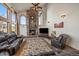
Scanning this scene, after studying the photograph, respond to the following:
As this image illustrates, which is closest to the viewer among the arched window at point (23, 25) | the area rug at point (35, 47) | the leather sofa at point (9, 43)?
the leather sofa at point (9, 43)

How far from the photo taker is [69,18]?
283cm

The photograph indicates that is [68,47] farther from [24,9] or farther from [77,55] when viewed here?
[24,9]

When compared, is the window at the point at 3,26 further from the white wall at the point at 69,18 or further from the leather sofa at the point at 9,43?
the white wall at the point at 69,18

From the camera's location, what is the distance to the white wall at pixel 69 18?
2764 millimetres

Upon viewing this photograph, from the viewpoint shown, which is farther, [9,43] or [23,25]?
[23,25]

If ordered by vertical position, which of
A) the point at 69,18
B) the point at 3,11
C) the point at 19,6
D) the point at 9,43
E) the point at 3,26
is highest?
the point at 19,6

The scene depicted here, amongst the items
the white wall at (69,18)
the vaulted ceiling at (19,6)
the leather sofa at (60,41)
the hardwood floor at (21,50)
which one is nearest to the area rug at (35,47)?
the hardwood floor at (21,50)

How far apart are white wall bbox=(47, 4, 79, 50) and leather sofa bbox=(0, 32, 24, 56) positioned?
103 cm

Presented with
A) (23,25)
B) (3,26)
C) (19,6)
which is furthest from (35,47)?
(19,6)

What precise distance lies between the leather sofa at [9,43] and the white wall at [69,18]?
1.03 meters

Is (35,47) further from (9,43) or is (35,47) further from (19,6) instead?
(19,6)

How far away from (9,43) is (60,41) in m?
1.27

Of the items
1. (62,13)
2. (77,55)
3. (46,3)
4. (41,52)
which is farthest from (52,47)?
(46,3)

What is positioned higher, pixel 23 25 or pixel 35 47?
pixel 23 25
